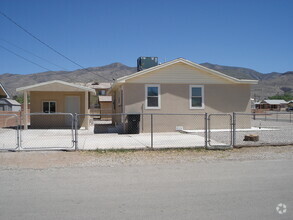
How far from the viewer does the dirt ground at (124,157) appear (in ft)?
27.7

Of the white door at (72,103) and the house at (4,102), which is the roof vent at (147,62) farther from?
the house at (4,102)

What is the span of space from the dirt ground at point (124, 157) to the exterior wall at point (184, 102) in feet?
21.6

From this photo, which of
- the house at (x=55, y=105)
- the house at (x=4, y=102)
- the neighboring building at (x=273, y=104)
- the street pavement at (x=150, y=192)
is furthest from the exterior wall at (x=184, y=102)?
the neighboring building at (x=273, y=104)

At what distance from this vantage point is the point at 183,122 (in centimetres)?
1720

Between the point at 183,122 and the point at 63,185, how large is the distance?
1175cm

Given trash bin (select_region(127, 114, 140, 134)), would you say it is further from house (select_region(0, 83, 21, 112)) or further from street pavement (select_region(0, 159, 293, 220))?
house (select_region(0, 83, 21, 112))

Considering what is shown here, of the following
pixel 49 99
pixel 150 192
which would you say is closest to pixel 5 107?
pixel 49 99

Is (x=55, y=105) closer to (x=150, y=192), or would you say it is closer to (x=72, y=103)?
(x=72, y=103)

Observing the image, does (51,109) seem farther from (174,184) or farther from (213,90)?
(174,184)

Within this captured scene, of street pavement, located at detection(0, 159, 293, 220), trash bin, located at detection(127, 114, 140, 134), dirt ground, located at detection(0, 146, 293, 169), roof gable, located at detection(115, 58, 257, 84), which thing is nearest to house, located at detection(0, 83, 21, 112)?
roof gable, located at detection(115, 58, 257, 84)

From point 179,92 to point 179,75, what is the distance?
0.98 metres

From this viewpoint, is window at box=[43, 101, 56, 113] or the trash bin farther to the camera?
window at box=[43, 101, 56, 113]

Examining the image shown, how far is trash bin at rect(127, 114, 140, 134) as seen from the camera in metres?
16.2

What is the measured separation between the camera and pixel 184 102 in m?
17.2
